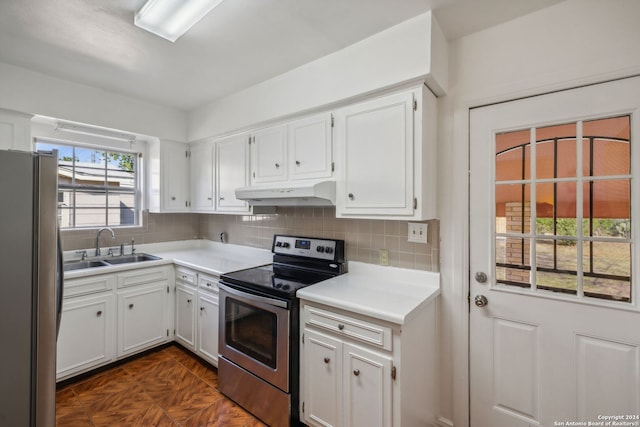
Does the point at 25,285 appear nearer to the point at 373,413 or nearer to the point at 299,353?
the point at 299,353

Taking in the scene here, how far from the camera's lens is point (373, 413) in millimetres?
1521

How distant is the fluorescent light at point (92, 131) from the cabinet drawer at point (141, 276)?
140cm

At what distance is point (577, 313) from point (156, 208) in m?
3.56

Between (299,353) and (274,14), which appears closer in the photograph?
(274,14)

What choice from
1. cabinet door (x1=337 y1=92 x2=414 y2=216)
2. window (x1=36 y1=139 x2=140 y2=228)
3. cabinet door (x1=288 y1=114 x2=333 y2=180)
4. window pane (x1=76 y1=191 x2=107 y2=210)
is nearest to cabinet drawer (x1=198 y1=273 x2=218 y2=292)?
cabinet door (x1=288 y1=114 x2=333 y2=180)

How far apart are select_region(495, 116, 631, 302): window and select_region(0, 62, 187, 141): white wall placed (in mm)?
3088

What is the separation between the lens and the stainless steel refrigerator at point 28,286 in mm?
1034

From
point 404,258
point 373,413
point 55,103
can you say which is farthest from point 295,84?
point 373,413

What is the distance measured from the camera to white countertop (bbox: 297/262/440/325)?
1537 mm

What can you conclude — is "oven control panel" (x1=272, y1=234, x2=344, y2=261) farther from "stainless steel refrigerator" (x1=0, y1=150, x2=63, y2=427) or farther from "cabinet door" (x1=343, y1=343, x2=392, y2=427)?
"stainless steel refrigerator" (x1=0, y1=150, x2=63, y2=427)

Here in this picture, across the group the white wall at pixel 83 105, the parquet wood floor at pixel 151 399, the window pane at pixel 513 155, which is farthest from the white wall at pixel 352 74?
the parquet wood floor at pixel 151 399

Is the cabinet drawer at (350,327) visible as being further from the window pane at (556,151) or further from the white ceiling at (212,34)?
the white ceiling at (212,34)

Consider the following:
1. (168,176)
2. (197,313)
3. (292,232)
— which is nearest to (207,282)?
(197,313)

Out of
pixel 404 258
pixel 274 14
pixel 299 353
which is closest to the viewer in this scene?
pixel 274 14
